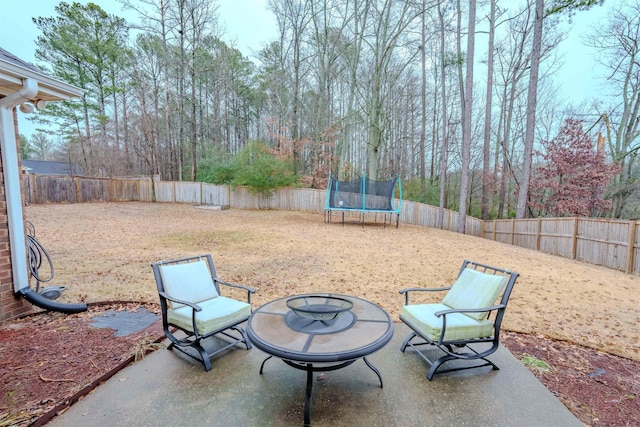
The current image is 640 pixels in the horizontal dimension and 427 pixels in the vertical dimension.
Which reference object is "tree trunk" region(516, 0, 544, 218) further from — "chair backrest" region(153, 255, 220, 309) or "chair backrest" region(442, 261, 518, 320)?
"chair backrest" region(153, 255, 220, 309)

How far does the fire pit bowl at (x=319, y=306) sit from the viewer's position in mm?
2010

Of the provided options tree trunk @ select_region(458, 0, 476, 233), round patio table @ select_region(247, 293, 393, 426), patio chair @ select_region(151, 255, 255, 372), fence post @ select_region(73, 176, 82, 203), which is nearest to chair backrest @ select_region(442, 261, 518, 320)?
round patio table @ select_region(247, 293, 393, 426)

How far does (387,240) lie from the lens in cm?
793

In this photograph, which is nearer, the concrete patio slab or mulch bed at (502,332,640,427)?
the concrete patio slab

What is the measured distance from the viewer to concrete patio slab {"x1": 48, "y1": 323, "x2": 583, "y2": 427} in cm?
169

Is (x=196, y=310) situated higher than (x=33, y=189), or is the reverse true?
(x=33, y=189)

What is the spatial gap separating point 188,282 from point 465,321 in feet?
7.97

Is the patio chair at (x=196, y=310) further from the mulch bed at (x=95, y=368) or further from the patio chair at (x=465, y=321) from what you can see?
the patio chair at (x=465, y=321)

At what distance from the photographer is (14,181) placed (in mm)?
2871

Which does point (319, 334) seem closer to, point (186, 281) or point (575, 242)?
point (186, 281)

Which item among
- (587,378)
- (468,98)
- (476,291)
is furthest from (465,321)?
(468,98)

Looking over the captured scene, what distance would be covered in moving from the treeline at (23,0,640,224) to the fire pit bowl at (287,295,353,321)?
396 inches

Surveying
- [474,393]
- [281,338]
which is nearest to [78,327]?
[281,338]

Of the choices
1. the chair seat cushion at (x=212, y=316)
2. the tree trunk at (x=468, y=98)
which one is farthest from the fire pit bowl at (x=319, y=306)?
the tree trunk at (x=468, y=98)
